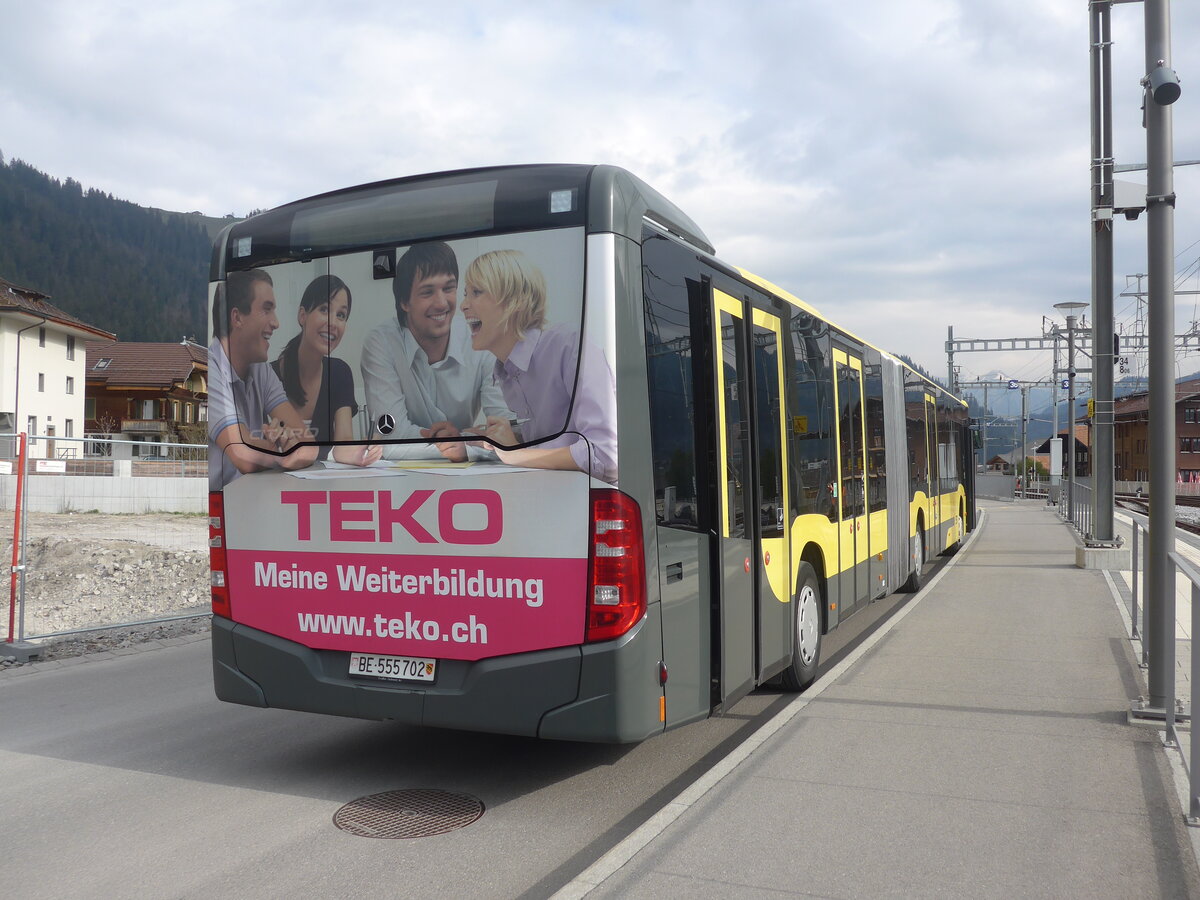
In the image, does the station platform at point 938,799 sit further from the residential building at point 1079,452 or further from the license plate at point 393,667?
the residential building at point 1079,452

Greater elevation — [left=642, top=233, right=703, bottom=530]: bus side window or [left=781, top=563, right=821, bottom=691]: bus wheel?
[left=642, top=233, right=703, bottom=530]: bus side window

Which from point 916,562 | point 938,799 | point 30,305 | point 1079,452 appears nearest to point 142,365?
point 30,305

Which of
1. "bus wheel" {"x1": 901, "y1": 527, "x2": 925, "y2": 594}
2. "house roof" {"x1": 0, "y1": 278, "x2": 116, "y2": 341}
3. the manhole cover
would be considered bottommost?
the manhole cover

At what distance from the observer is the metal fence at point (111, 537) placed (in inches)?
443

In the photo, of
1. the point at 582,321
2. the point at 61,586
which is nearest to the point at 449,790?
the point at 582,321

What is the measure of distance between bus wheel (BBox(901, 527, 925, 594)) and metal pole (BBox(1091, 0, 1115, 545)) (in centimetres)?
476

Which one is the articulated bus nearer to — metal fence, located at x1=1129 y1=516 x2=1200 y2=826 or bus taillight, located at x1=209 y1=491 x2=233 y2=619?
bus taillight, located at x1=209 y1=491 x2=233 y2=619

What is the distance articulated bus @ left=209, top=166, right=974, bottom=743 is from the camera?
15.4 ft

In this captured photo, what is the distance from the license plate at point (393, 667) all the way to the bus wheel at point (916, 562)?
9487 millimetres

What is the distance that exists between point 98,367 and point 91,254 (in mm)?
79472

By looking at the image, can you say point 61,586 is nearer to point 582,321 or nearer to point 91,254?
point 582,321

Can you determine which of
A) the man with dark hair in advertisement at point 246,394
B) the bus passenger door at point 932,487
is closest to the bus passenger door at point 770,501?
the man with dark hair in advertisement at point 246,394

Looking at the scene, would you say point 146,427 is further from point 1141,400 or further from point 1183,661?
point 1141,400

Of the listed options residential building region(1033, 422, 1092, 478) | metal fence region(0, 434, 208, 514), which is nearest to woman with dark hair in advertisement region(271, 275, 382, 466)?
metal fence region(0, 434, 208, 514)
